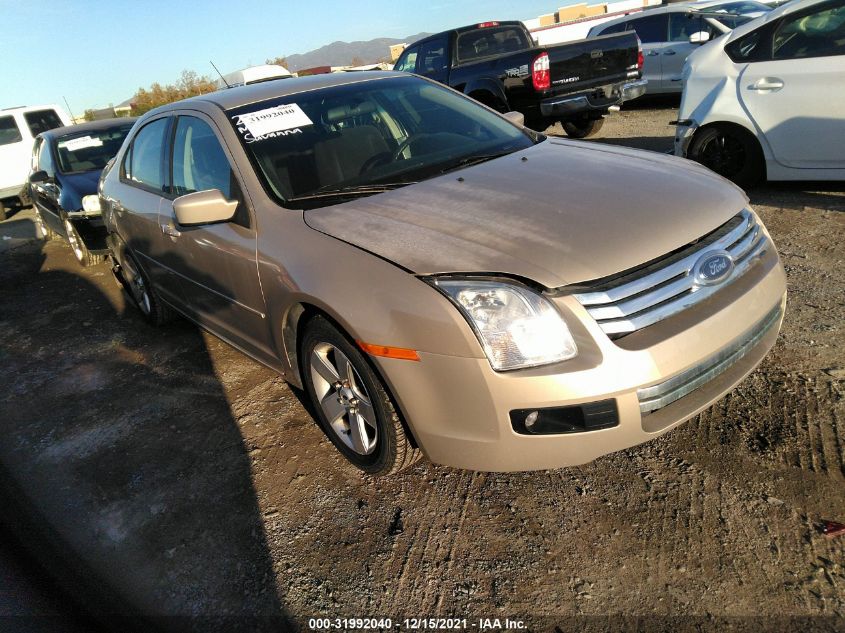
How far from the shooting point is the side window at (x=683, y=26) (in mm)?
10891

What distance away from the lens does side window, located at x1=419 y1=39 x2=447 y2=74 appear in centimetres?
956

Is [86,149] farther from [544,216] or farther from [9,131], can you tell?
[544,216]

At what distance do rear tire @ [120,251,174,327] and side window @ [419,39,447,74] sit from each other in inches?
246

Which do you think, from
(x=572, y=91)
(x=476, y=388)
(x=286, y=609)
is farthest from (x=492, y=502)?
(x=572, y=91)

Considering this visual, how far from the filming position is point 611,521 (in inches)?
91.5

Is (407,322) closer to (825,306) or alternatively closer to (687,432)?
(687,432)

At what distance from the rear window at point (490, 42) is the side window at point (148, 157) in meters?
6.18

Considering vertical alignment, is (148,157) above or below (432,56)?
below

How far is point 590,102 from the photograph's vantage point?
7.91 metres

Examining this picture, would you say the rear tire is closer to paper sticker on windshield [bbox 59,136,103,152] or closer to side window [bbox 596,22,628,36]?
paper sticker on windshield [bbox 59,136,103,152]

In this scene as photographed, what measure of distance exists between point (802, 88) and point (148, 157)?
4930 millimetres

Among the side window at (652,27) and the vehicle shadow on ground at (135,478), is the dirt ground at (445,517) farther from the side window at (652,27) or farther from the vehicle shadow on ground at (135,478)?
the side window at (652,27)

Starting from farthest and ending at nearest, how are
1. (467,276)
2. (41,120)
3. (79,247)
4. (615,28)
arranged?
(41,120)
(615,28)
(79,247)
(467,276)

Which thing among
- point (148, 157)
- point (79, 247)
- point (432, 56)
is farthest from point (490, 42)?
point (148, 157)
